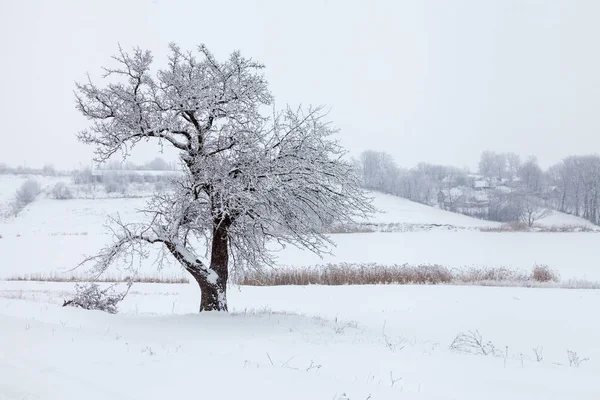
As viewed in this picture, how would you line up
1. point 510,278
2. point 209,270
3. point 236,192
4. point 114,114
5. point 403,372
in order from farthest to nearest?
point 510,278
point 209,270
point 114,114
point 236,192
point 403,372

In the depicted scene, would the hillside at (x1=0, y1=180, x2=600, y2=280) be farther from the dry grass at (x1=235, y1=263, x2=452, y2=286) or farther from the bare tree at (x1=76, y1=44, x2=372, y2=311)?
the bare tree at (x1=76, y1=44, x2=372, y2=311)

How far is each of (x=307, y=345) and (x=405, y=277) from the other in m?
17.3

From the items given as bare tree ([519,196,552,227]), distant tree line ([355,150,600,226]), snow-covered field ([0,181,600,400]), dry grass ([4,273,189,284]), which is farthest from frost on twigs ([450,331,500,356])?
bare tree ([519,196,552,227])

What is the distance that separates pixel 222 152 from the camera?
40.9 feet

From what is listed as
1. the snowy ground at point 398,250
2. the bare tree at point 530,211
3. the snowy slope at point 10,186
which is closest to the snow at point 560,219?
the bare tree at point 530,211

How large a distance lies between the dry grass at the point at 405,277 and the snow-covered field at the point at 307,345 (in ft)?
7.44

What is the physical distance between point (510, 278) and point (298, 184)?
763 inches

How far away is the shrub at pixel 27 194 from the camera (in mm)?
85000

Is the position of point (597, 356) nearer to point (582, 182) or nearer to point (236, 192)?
point (236, 192)

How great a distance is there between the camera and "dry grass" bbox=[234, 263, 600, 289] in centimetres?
2472

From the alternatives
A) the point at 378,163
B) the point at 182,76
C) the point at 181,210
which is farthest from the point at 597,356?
the point at 378,163

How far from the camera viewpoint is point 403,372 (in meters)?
7.88

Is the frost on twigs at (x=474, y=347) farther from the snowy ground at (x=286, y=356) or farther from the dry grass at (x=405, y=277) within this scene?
the dry grass at (x=405, y=277)

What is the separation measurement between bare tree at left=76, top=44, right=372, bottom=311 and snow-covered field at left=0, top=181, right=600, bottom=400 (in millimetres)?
1788
